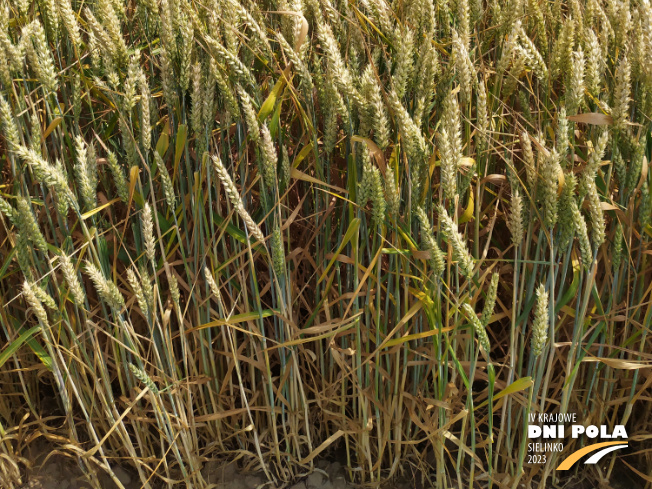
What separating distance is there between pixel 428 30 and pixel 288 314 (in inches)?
25.3

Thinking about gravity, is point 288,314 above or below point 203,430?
above

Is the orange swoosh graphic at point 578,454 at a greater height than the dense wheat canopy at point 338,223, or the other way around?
the dense wheat canopy at point 338,223

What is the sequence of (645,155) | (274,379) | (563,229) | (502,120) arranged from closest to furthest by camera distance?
(563,229) → (645,155) → (502,120) → (274,379)

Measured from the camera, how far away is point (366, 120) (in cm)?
103

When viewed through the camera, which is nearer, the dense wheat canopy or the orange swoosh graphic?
the dense wheat canopy

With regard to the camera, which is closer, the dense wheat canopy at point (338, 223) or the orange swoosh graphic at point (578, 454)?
the dense wheat canopy at point (338, 223)

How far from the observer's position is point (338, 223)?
4.15 feet

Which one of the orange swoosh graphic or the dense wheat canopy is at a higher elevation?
the dense wheat canopy

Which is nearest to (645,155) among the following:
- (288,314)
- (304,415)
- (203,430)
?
(288,314)

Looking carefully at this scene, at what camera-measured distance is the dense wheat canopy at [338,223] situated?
3.34 feet

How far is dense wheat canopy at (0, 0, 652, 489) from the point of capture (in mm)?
1018

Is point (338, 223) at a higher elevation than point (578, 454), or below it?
higher

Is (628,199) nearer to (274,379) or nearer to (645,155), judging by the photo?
(645,155)

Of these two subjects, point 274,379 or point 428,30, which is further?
point 274,379
